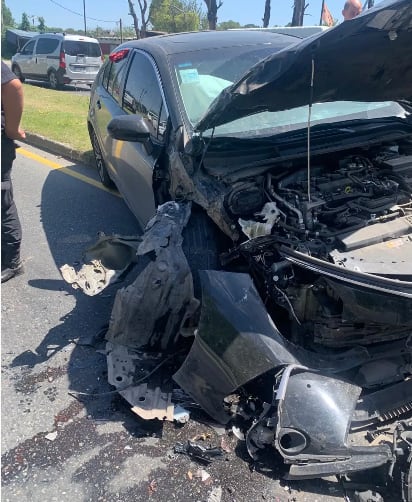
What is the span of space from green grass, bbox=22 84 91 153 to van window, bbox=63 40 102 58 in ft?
12.9

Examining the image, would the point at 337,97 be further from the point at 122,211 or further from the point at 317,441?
the point at 122,211

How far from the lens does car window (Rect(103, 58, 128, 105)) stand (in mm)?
4746

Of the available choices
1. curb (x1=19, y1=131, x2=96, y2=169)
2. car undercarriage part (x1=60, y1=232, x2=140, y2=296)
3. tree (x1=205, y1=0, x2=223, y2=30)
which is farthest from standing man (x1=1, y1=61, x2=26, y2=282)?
tree (x1=205, y1=0, x2=223, y2=30)

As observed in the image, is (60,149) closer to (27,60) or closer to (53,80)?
(53,80)

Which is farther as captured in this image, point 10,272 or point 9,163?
point 10,272

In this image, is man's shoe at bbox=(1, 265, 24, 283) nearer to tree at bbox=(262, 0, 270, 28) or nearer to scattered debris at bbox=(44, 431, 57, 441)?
scattered debris at bbox=(44, 431, 57, 441)

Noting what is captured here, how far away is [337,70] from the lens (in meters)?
2.94

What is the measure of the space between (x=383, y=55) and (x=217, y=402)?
2180 mm

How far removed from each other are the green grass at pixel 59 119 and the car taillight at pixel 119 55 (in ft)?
7.57

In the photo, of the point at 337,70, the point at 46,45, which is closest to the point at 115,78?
the point at 337,70

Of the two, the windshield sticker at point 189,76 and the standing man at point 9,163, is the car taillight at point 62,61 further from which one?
the windshield sticker at point 189,76

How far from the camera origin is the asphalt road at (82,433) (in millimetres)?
2334

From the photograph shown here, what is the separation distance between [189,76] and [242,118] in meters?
0.64

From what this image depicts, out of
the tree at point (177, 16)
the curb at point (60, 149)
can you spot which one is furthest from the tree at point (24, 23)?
the curb at point (60, 149)
